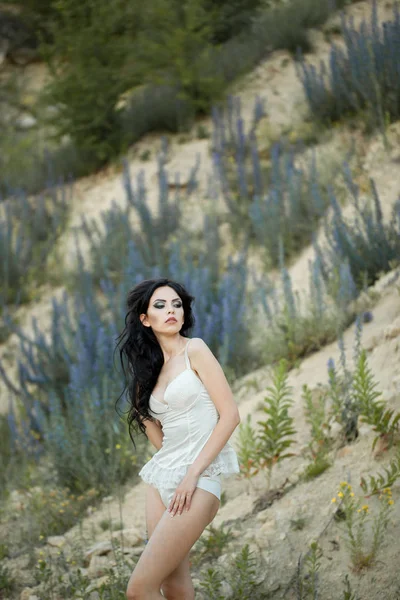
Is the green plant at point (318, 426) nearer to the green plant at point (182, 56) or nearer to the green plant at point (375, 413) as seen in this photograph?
the green plant at point (375, 413)

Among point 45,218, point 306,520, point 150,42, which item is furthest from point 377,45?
point 306,520

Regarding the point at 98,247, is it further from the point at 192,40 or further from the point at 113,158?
the point at 192,40

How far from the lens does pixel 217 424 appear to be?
2.09m

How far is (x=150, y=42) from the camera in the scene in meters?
7.27

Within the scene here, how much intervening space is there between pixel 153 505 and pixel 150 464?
Answer: 13cm

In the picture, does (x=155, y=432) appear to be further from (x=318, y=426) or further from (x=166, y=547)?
(x=318, y=426)

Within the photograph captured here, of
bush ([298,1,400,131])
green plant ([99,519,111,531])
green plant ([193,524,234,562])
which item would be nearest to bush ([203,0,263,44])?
bush ([298,1,400,131])

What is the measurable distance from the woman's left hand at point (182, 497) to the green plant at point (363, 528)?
0.81 meters

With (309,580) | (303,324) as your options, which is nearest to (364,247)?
(303,324)

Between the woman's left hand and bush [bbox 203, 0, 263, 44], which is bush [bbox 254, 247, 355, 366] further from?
bush [bbox 203, 0, 263, 44]

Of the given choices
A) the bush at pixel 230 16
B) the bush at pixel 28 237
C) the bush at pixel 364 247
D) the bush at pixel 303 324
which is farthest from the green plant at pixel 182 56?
the bush at pixel 303 324

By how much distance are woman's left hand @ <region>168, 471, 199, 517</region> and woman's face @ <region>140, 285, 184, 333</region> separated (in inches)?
20.7

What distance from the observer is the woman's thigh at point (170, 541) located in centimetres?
195

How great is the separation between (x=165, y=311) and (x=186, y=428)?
0.41 meters
